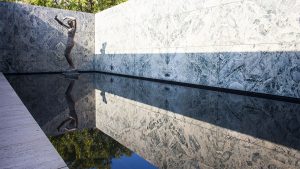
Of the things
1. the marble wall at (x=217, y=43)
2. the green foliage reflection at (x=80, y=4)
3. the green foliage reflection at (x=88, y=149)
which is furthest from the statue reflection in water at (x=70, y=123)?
the green foliage reflection at (x=80, y=4)

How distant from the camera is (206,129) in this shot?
3010 millimetres

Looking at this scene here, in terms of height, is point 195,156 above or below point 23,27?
below

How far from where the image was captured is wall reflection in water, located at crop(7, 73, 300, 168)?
7.32 ft

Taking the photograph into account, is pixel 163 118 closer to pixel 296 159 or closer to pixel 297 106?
pixel 296 159

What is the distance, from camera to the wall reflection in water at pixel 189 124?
7.32 feet

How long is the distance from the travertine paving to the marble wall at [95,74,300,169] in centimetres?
84

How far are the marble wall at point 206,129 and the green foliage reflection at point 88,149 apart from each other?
0.14m

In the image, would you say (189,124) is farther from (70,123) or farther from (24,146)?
(24,146)

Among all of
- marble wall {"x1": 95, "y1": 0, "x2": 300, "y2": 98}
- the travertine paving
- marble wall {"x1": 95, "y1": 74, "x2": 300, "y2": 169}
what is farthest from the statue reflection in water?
marble wall {"x1": 95, "y1": 0, "x2": 300, "y2": 98}

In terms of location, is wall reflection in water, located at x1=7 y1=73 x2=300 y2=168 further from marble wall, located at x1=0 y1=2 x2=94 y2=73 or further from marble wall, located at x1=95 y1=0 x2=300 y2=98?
marble wall, located at x1=0 y1=2 x2=94 y2=73

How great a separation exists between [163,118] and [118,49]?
670 cm

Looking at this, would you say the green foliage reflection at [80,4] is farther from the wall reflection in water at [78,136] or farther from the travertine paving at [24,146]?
the travertine paving at [24,146]

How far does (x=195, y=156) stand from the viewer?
225 centimetres

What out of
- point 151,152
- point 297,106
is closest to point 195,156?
point 151,152
